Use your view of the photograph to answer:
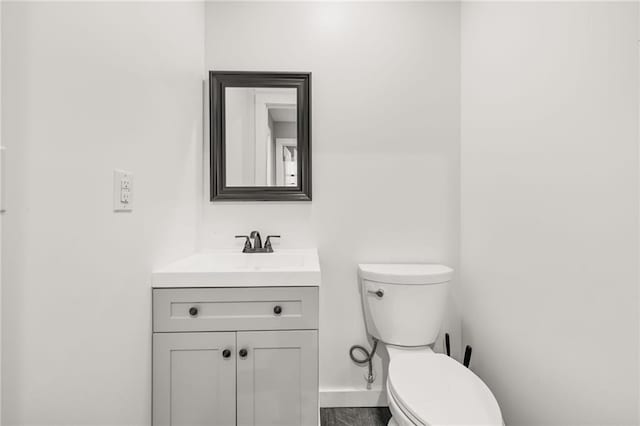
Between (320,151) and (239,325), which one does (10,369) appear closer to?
(239,325)

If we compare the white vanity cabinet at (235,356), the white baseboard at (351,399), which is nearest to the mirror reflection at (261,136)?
the white vanity cabinet at (235,356)

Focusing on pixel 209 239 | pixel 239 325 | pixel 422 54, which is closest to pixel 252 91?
pixel 209 239

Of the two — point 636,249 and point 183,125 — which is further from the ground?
point 183,125

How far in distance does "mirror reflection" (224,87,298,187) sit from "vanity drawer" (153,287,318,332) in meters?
0.68

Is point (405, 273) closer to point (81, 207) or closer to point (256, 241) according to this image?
point (256, 241)

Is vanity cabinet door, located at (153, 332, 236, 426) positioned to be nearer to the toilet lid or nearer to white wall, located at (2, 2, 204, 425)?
white wall, located at (2, 2, 204, 425)

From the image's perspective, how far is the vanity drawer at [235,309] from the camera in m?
1.16

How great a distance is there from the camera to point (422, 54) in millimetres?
1718

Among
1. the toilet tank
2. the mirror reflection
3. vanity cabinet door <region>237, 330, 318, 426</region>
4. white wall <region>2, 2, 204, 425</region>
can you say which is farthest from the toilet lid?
the mirror reflection

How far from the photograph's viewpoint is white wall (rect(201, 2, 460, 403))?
5.56 feet

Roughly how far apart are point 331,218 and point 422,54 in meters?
1.01

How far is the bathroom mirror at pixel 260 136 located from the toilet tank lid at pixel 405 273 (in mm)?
493

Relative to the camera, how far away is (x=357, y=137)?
1.71m

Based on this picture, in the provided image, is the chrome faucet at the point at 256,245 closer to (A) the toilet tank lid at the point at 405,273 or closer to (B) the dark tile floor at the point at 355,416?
(A) the toilet tank lid at the point at 405,273
